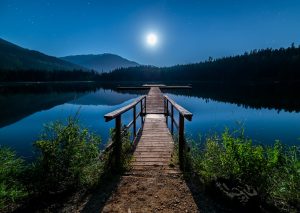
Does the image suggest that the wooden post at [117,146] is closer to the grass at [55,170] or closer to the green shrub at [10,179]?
the grass at [55,170]

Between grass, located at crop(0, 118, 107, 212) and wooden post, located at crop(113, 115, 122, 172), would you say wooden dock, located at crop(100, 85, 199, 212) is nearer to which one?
wooden post, located at crop(113, 115, 122, 172)

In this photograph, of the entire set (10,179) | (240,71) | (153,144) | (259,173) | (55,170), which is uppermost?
(240,71)

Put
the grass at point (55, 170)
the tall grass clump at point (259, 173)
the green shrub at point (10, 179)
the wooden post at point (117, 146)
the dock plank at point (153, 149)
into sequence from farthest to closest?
the dock plank at point (153, 149)
the wooden post at point (117, 146)
the grass at point (55, 170)
the green shrub at point (10, 179)
the tall grass clump at point (259, 173)

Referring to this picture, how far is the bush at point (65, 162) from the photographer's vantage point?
4.66m

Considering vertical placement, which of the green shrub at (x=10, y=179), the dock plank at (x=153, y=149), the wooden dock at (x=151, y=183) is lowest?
the dock plank at (x=153, y=149)

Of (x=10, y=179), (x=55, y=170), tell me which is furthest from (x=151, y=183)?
(x=10, y=179)

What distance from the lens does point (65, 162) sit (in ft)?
15.6

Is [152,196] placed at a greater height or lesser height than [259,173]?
lesser

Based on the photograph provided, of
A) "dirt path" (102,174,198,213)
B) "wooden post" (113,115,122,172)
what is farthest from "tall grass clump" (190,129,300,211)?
"wooden post" (113,115,122,172)

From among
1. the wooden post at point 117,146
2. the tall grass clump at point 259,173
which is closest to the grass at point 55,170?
the wooden post at point 117,146

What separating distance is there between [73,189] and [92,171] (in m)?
0.51

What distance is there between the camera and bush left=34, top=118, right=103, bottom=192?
15.3 feet

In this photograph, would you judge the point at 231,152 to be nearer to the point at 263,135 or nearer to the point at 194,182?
the point at 194,182

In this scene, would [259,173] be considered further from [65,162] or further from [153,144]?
[153,144]
